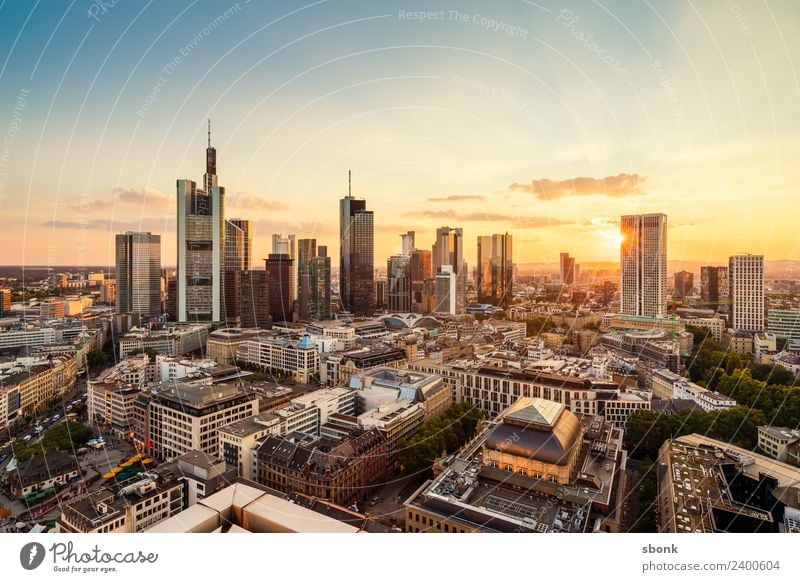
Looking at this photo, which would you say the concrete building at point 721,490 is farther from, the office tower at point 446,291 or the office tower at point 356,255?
the office tower at point 356,255

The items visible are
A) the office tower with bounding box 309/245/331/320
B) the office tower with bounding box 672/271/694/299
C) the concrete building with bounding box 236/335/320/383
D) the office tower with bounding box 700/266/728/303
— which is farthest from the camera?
the office tower with bounding box 309/245/331/320

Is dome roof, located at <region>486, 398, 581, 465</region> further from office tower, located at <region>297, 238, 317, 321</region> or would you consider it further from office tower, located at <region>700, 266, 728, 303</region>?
office tower, located at <region>297, 238, 317, 321</region>

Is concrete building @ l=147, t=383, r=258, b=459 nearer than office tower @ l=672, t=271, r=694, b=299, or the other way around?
concrete building @ l=147, t=383, r=258, b=459

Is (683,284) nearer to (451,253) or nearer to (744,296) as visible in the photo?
(744,296)

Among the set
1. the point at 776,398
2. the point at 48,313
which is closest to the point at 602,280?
the point at 776,398

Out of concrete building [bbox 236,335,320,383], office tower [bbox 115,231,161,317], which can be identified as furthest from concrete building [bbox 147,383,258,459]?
office tower [bbox 115,231,161,317]

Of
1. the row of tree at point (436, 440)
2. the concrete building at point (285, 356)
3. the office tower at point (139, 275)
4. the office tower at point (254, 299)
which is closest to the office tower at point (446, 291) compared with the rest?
the concrete building at point (285, 356)
